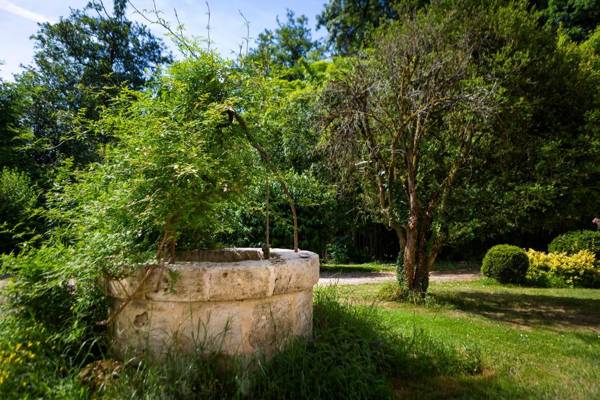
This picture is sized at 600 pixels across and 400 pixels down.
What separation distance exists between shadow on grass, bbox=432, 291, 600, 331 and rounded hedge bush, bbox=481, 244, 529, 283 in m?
1.52

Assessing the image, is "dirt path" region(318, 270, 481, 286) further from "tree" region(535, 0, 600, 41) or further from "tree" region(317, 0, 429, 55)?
"tree" region(317, 0, 429, 55)

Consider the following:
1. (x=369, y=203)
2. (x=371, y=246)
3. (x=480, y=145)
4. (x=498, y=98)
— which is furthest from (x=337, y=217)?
(x=498, y=98)

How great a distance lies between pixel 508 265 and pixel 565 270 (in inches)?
61.7

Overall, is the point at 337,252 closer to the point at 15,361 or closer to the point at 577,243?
the point at 577,243

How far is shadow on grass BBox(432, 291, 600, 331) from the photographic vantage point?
6.05 m

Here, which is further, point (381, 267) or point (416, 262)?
point (381, 267)

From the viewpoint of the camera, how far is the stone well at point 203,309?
8.31 feet

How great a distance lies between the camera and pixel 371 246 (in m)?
15.1

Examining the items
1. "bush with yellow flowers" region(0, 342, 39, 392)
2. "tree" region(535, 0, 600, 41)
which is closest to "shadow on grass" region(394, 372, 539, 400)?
"bush with yellow flowers" region(0, 342, 39, 392)

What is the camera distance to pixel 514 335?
16.4 ft


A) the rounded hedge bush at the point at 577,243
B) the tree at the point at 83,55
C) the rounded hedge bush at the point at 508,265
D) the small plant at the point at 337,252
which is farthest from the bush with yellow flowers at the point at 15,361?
the tree at the point at 83,55

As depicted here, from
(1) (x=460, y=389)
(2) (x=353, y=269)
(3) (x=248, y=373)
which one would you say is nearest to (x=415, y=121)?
(1) (x=460, y=389)

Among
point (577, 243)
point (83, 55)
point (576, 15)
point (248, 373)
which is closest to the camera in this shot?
point (248, 373)

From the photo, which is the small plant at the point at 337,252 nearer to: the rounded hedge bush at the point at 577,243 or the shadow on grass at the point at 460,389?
the rounded hedge bush at the point at 577,243
